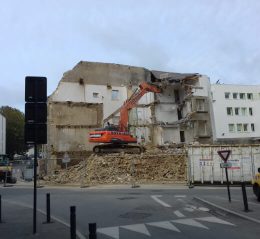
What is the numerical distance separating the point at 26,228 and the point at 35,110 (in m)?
3.29

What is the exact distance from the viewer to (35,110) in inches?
401

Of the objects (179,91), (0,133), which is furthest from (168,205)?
(0,133)

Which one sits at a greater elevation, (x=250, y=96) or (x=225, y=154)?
(x=250, y=96)

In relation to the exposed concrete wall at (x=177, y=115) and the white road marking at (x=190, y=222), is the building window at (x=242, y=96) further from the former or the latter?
the white road marking at (x=190, y=222)

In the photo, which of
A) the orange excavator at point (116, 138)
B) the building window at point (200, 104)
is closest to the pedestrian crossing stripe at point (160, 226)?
the orange excavator at point (116, 138)

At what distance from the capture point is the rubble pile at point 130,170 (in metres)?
34.2

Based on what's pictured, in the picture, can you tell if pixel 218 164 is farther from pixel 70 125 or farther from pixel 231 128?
pixel 231 128

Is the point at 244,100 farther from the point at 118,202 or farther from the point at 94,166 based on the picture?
the point at 118,202

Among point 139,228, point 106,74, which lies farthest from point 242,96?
point 139,228

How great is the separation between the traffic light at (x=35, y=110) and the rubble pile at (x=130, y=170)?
23668 mm

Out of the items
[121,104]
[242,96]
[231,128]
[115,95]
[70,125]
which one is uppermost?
[242,96]

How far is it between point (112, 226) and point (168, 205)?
17.8 feet

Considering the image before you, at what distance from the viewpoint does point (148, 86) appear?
44.4 m

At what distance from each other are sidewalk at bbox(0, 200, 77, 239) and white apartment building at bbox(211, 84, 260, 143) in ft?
154
